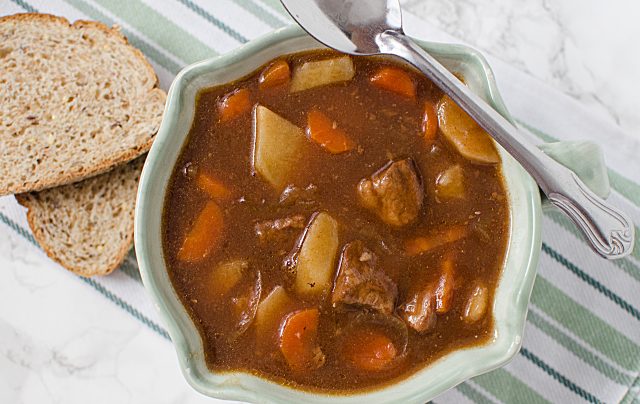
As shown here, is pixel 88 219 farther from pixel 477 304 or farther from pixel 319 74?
pixel 477 304

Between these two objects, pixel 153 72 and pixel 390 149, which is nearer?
pixel 390 149

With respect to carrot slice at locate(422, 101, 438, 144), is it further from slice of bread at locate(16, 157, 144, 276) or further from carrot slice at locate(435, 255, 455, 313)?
slice of bread at locate(16, 157, 144, 276)

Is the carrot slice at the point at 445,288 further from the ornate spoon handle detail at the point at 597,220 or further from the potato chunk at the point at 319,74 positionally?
the potato chunk at the point at 319,74

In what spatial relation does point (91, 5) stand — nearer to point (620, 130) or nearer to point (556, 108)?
point (556, 108)

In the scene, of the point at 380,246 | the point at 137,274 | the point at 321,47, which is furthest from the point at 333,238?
the point at 137,274

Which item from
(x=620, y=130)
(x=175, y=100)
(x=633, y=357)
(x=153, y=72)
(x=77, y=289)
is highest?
(x=620, y=130)

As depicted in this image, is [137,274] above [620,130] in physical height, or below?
below
